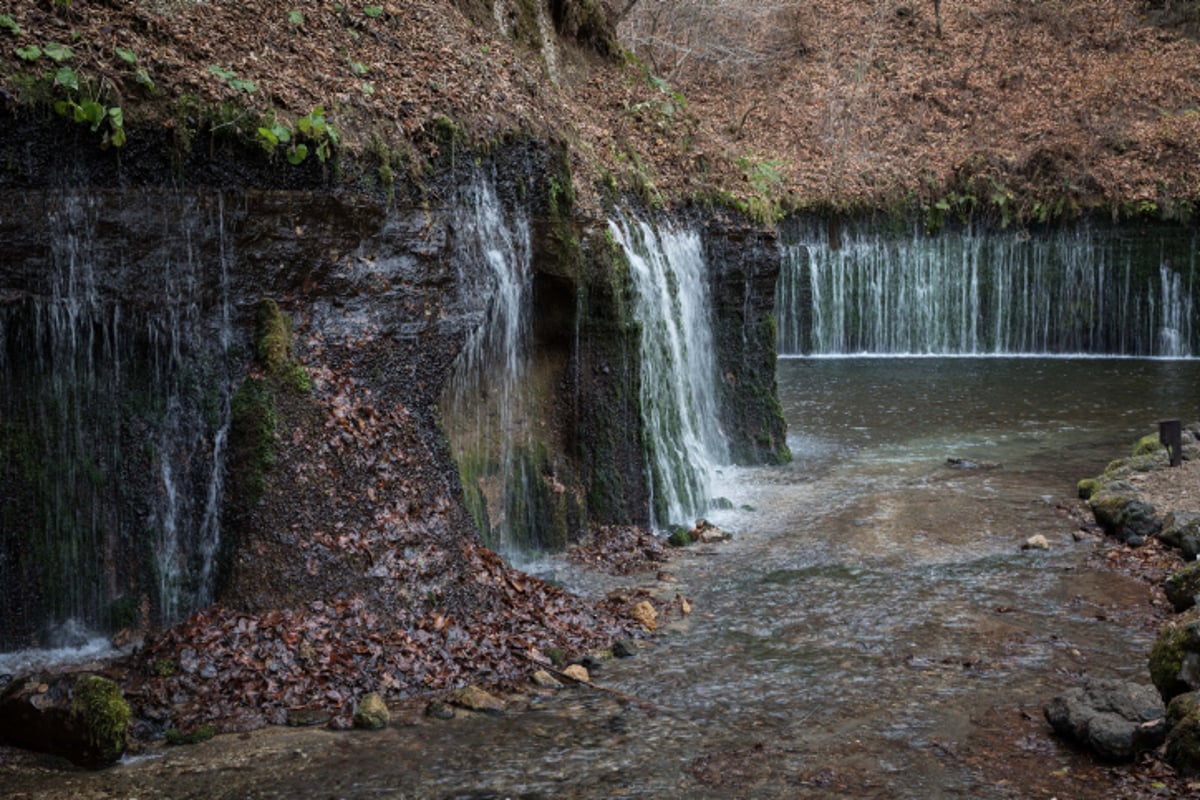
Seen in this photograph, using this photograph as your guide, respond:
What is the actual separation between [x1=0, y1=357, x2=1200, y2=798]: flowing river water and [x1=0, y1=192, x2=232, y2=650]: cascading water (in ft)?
5.34

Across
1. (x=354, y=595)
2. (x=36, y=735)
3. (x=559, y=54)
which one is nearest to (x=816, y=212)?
(x=559, y=54)

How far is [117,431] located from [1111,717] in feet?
20.5

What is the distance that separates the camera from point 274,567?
686 centimetres

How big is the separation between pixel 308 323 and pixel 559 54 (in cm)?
803

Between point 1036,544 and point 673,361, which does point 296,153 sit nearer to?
point 673,361

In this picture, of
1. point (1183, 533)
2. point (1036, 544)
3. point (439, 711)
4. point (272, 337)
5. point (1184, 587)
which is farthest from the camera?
point (1036, 544)

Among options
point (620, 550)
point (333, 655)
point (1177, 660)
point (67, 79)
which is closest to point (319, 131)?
point (67, 79)

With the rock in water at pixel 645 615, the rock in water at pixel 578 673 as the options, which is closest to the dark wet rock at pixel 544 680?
the rock in water at pixel 578 673

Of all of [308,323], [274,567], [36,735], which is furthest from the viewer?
[308,323]

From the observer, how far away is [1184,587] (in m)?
7.68

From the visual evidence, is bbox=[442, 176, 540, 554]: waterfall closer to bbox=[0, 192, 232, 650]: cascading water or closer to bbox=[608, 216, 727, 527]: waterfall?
bbox=[608, 216, 727, 527]: waterfall

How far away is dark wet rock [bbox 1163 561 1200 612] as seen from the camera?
7574 millimetres

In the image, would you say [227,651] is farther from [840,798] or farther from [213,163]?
[840,798]

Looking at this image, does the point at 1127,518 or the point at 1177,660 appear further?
the point at 1127,518
